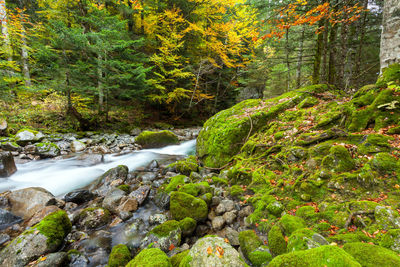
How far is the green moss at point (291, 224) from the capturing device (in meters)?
2.21

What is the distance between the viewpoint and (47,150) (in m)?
7.96

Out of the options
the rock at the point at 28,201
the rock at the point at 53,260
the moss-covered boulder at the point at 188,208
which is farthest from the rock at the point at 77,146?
the moss-covered boulder at the point at 188,208

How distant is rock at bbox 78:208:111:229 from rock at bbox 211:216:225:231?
2.45 meters

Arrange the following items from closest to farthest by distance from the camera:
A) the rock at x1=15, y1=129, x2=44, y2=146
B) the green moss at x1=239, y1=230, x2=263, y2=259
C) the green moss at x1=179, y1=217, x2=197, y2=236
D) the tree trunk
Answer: the green moss at x1=239, y1=230, x2=263, y2=259, the green moss at x1=179, y1=217, x2=197, y2=236, the tree trunk, the rock at x1=15, y1=129, x2=44, y2=146

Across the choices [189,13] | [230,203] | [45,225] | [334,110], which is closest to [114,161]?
[45,225]

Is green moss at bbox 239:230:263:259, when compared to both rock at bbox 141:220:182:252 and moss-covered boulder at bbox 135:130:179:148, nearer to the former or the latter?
rock at bbox 141:220:182:252

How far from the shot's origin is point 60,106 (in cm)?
1148

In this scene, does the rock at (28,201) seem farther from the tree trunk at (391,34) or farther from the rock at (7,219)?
the tree trunk at (391,34)

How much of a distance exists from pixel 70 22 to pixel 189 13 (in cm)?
962

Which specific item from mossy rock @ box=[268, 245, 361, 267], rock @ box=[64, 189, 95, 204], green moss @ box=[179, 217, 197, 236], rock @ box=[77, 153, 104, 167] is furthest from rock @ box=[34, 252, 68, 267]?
rock @ box=[77, 153, 104, 167]

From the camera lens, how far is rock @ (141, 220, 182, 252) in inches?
111

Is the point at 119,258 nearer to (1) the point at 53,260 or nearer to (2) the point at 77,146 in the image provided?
(1) the point at 53,260

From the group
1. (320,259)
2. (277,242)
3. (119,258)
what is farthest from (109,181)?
(320,259)

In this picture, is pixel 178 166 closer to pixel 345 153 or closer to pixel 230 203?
pixel 230 203
